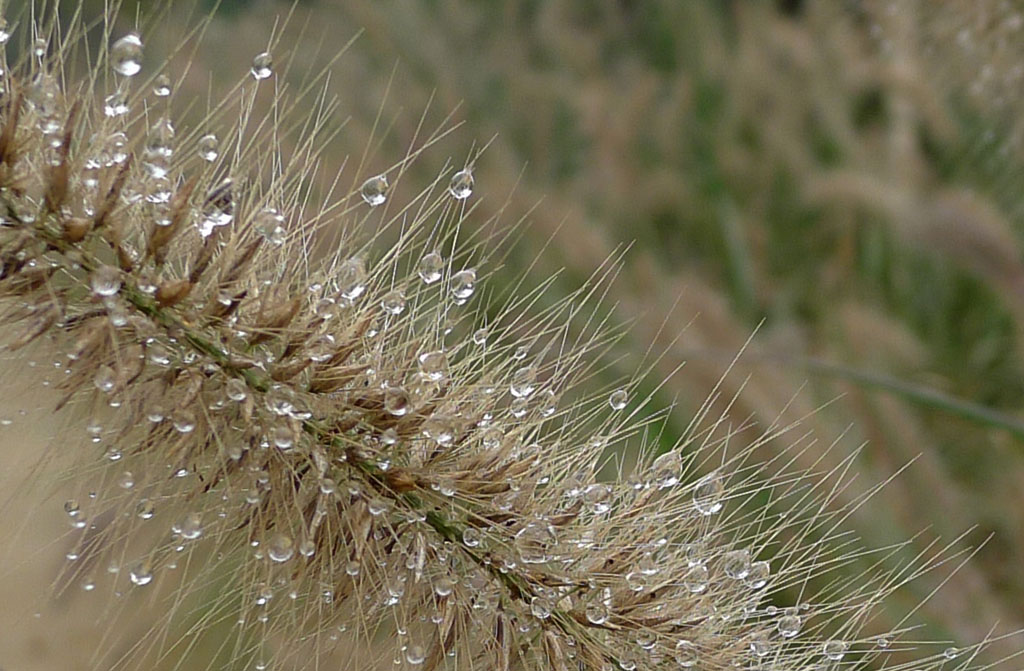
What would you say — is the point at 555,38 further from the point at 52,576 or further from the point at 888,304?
the point at 52,576

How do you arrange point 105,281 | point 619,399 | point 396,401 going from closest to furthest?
point 105,281 < point 396,401 < point 619,399

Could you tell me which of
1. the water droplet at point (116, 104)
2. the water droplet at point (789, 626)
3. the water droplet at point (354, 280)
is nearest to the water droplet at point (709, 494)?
the water droplet at point (789, 626)

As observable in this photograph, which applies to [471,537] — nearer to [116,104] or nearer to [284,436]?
[284,436]

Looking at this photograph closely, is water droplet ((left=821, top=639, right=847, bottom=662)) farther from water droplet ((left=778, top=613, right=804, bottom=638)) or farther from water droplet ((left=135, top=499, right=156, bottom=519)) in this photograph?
water droplet ((left=135, top=499, right=156, bottom=519))

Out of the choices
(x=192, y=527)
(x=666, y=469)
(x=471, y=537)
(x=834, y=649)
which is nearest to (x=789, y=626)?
(x=834, y=649)

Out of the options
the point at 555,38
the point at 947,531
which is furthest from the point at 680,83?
the point at 947,531

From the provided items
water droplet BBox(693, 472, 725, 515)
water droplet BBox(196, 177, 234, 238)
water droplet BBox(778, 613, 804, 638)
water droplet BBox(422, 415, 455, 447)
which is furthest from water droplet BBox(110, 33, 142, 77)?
water droplet BBox(778, 613, 804, 638)

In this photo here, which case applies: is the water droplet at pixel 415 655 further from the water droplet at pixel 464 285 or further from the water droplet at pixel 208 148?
the water droplet at pixel 208 148
